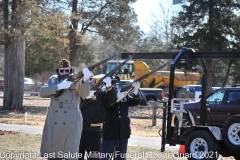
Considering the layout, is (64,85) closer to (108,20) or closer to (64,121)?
(64,121)

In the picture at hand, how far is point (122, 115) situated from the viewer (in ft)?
26.7

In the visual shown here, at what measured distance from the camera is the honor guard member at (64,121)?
617cm

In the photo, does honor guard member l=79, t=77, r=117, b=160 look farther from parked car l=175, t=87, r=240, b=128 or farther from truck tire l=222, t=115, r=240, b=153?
parked car l=175, t=87, r=240, b=128

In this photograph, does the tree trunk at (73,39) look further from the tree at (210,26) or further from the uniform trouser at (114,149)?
the uniform trouser at (114,149)

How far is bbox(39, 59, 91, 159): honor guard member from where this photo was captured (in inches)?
243

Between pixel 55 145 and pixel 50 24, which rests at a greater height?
pixel 50 24

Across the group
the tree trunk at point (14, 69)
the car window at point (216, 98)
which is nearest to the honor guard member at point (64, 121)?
the car window at point (216, 98)

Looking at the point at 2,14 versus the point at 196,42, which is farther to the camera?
the point at 196,42

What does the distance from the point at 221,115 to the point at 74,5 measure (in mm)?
26567

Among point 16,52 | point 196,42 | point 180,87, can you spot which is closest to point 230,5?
point 196,42

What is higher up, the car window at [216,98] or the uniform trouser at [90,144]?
the car window at [216,98]

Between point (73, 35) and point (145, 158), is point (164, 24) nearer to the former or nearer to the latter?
point (73, 35)

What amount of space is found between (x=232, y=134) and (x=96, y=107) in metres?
3.09

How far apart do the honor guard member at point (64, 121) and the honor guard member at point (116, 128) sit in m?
1.76
